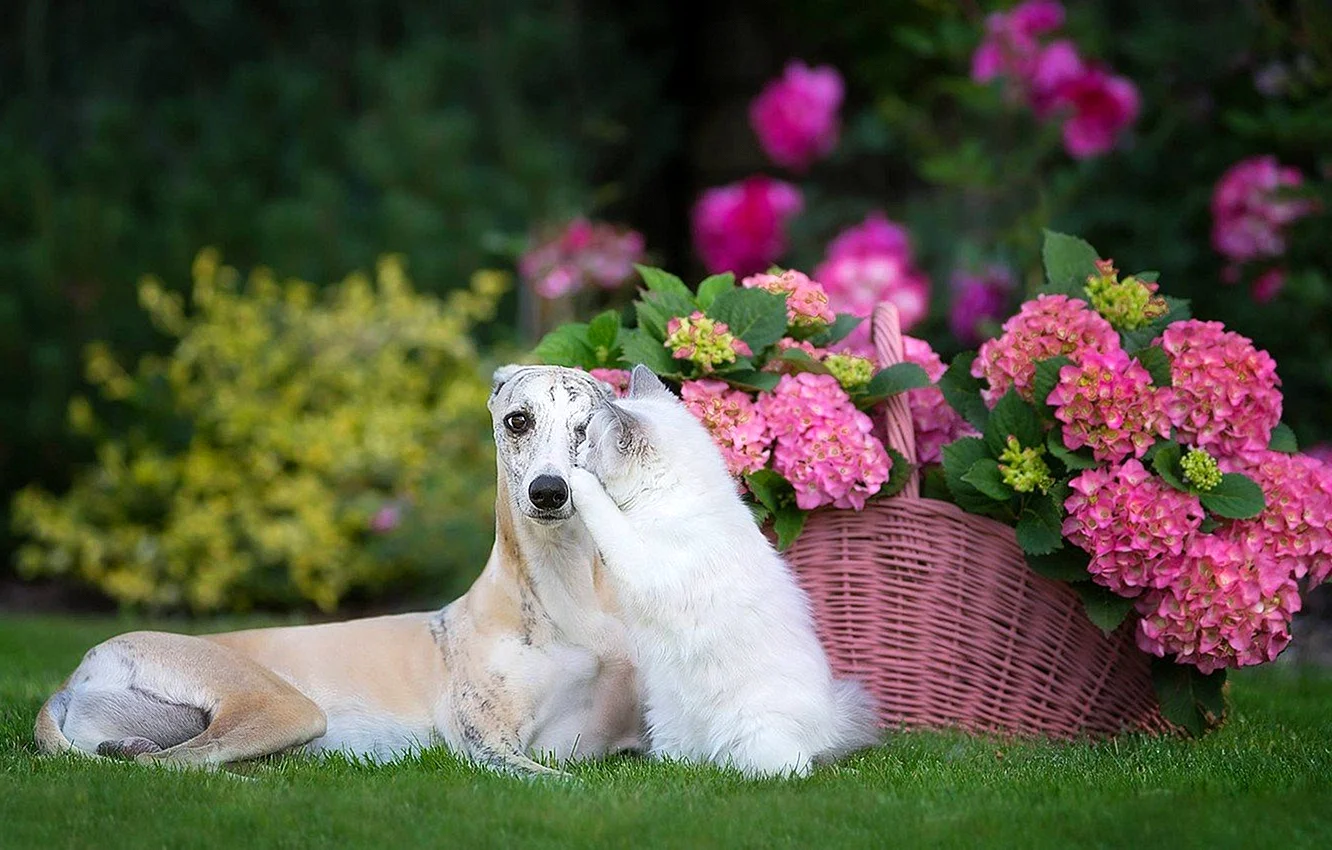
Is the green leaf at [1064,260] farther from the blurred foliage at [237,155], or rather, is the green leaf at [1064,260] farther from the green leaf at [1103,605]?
the blurred foliage at [237,155]

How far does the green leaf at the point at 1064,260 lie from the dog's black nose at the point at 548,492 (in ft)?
5.30

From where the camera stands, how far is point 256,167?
28.0ft

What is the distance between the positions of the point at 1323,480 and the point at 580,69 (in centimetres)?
668

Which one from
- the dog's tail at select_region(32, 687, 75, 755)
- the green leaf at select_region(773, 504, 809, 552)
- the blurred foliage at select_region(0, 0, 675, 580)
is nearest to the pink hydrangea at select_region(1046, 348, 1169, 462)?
the green leaf at select_region(773, 504, 809, 552)

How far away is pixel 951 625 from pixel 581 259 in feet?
13.7

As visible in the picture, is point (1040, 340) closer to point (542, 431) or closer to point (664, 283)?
point (664, 283)

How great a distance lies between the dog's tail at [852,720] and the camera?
372 centimetres


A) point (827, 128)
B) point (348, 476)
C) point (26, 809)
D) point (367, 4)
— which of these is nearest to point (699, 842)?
point (26, 809)

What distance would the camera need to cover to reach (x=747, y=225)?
791 cm

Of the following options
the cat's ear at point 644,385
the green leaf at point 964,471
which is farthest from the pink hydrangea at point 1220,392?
the cat's ear at point 644,385

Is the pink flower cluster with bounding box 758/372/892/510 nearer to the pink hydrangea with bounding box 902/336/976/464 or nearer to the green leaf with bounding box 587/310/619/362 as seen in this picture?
the pink hydrangea with bounding box 902/336/976/464

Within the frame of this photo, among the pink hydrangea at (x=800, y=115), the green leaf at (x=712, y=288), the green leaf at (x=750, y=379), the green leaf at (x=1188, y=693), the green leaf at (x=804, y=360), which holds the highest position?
the pink hydrangea at (x=800, y=115)

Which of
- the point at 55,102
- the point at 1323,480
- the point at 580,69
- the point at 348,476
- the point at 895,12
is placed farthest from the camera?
the point at 580,69

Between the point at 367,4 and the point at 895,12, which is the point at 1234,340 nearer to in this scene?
the point at 895,12
